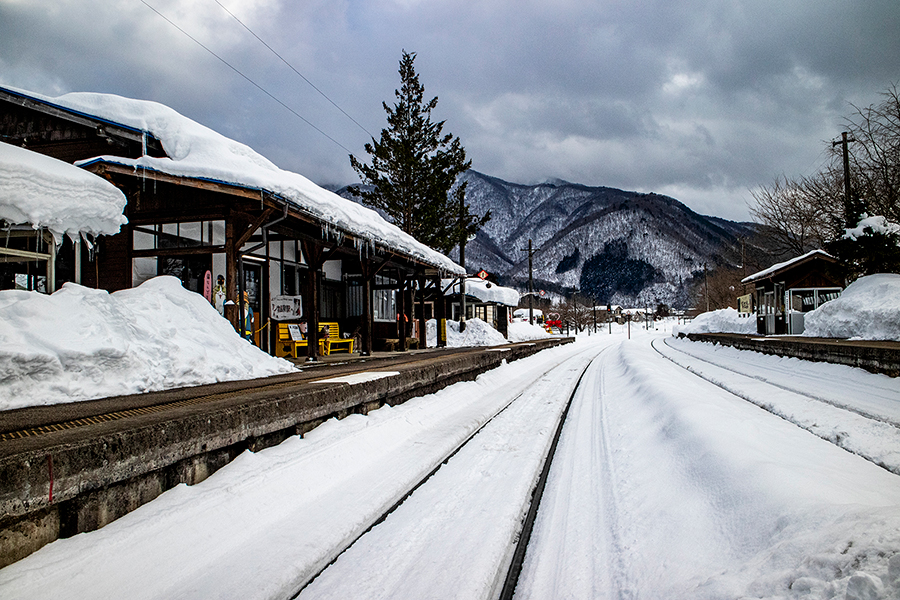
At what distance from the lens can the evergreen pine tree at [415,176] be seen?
91.7ft

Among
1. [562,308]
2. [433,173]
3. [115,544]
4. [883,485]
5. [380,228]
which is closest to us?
[115,544]

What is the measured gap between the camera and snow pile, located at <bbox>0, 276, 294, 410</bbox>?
15.9 ft

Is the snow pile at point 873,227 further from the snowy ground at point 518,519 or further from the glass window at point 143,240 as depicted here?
the glass window at point 143,240

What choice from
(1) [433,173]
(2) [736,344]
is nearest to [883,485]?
(2) [736,344]

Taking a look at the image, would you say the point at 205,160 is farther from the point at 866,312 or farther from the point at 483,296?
the point at 483,296

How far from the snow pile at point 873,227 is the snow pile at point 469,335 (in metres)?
15.2

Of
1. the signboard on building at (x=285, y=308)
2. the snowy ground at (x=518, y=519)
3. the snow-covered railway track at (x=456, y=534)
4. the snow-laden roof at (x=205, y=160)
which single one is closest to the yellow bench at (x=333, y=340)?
the signboard on building at (x=285, y=308)

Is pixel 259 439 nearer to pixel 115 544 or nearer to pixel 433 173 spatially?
pixel 115 544

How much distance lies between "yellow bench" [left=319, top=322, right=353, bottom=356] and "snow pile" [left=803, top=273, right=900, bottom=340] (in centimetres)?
1581

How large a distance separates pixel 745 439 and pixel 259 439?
4525 mm

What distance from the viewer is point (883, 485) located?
3287 millimetres

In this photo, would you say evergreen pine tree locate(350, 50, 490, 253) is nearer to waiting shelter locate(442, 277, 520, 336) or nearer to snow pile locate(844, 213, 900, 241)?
waiting shelter locate(442, 277, 520, 336)

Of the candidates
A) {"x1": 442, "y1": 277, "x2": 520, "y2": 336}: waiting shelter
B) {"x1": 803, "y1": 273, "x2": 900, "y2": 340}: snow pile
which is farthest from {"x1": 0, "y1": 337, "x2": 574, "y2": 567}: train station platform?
{"x1": 442, "y1": 277, "x2": 520, "y2": 336}: waiting shelter

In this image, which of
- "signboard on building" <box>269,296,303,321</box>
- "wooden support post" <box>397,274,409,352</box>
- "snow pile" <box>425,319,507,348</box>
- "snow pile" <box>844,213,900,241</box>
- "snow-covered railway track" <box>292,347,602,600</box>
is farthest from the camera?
"snow pile" <box>425,319,507,348</box>
